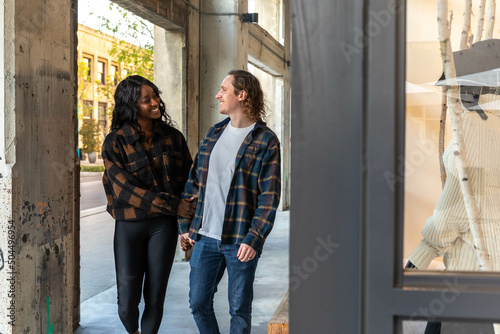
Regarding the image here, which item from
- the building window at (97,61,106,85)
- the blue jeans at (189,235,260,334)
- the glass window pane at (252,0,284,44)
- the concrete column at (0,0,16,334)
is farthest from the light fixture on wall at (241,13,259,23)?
the building window at (97,61,106,85)

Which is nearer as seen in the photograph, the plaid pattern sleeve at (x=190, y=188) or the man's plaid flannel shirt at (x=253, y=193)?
the man's plaid flannel shirt at (x=253, y=193)

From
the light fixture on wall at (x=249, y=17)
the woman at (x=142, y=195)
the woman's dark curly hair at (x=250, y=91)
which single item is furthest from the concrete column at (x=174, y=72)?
the woman's dark curly hair at (x=250, y=91)

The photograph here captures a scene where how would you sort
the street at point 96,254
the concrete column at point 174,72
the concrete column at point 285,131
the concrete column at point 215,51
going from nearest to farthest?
the street at point 96,254 < the concrete column at point 174,72 < the concrete column at point 215,51 < the concrete column at point 285,131

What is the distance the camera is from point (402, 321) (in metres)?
1.01

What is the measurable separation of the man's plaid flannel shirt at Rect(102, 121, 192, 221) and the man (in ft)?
1.06

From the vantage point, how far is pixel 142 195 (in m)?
3.29

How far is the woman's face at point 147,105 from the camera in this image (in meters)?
3.44

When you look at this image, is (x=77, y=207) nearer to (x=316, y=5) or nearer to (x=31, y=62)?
(x=31, y=62)

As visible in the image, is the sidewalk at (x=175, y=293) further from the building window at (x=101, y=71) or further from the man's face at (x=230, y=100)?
the building window at (x=101, y=71)

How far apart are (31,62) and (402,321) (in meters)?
2.79

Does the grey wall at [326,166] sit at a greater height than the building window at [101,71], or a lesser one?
lesser

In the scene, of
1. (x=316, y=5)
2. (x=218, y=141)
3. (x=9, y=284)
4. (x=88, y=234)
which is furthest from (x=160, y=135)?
Answer: (x=88, y=234)

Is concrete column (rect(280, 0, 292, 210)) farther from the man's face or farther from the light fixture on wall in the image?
the man's face

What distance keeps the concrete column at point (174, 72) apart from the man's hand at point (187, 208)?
362 cm
